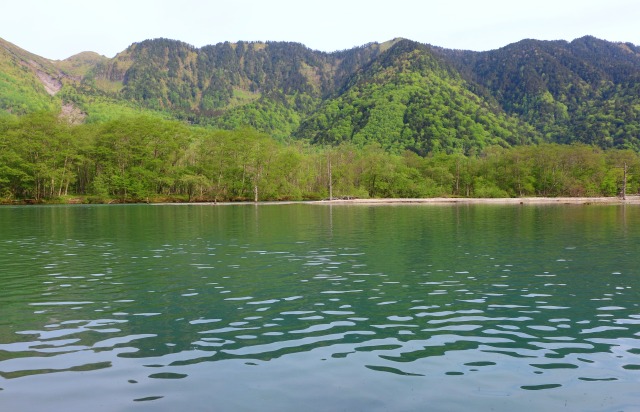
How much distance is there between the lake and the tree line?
11206 cm

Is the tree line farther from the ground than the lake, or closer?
farther from the ground

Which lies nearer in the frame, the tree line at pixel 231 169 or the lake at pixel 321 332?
the lake at pixel 321 332

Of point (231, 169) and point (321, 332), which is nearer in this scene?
point (321, 332)

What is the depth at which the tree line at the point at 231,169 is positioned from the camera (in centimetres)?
13125

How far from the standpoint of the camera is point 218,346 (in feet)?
42.9

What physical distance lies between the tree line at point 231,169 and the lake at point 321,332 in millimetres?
112064

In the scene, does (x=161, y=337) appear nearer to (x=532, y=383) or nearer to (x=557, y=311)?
(x=532, y=383)

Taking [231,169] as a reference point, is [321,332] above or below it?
below

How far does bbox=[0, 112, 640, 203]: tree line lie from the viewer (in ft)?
431

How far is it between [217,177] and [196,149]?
42.0ft

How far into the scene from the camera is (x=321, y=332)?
47.2ft

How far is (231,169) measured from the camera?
143m

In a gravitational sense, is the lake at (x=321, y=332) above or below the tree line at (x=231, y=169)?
below

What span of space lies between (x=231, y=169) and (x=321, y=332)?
13178 cm
